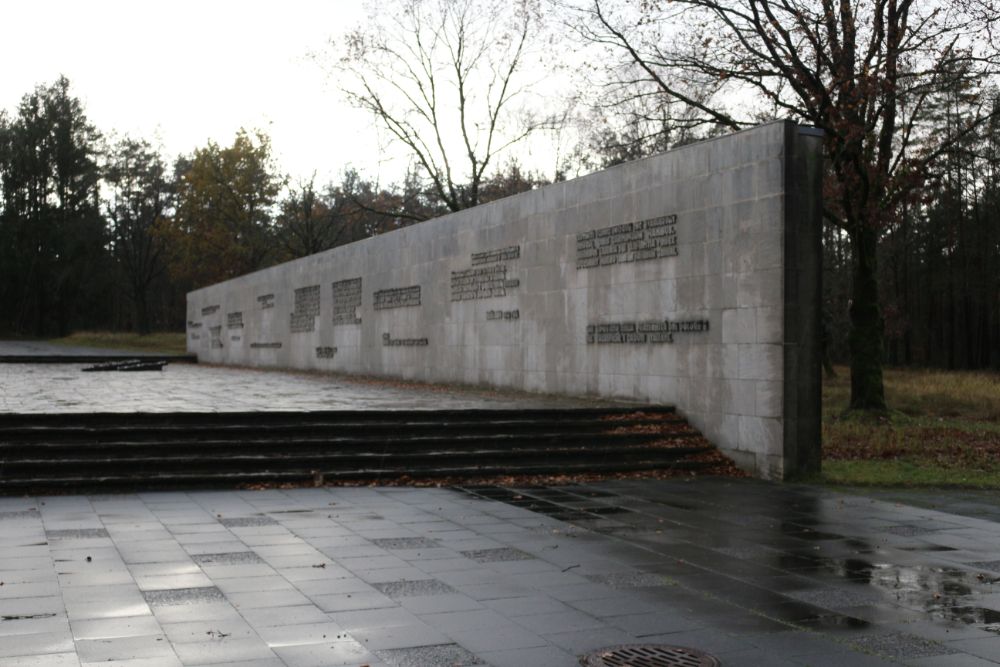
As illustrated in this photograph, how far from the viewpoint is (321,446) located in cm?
1305

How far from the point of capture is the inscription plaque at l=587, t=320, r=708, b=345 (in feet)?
49.9

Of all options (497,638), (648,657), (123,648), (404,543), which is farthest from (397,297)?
(648,657)

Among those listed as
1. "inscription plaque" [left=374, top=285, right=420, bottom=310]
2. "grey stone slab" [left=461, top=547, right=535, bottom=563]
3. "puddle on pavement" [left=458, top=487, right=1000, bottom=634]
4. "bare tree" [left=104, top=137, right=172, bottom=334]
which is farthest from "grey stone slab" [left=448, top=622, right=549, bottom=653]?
"bare tree" [left=104, top=137, right=172, bottom=334]

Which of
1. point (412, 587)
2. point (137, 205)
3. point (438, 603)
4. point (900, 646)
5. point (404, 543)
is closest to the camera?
point (900, 646)

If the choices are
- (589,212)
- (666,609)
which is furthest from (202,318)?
(666,609)

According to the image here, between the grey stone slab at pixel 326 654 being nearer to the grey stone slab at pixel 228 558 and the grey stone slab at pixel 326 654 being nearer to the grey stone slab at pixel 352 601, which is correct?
the grey stone slab at pixel 352 601

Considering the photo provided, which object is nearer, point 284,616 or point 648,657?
point 648,657

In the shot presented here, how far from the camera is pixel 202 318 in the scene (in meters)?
47.0

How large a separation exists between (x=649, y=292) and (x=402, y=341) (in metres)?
11.1

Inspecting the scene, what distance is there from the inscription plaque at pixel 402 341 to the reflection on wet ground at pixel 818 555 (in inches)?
524

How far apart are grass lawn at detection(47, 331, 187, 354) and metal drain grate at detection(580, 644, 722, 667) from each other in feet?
166

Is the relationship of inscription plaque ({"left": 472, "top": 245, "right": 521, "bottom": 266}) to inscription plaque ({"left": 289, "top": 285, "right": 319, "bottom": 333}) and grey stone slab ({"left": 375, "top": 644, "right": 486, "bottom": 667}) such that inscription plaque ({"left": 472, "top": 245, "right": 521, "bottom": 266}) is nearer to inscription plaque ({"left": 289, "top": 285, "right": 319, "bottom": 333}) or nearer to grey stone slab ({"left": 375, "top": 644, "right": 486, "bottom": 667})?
inscription plaque ({"left": 289, "top": 285, "right": 319, "bottom": 333})

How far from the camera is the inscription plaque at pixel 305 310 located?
1288 inches

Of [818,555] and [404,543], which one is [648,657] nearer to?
[818,555]
